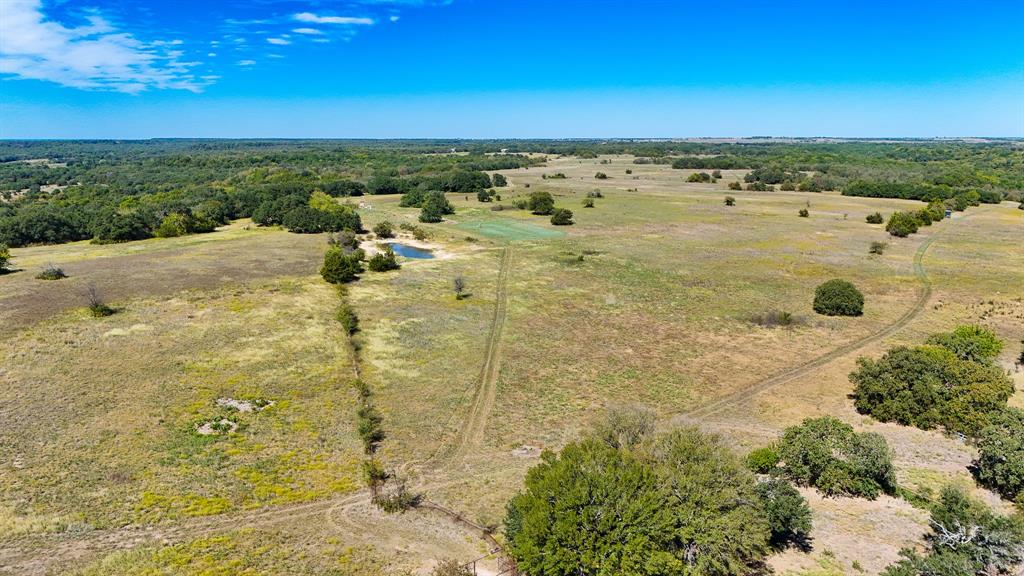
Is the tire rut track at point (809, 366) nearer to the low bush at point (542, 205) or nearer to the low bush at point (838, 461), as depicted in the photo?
the low bush at point (838, 461)

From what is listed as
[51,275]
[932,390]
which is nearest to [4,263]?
[51,275]

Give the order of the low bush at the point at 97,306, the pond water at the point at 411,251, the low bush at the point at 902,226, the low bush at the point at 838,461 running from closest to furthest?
the low bush at the point at 838,461, the low bush at the point at 97,306, the pond water at the point at 411,251, the low bush at the point at 902,226

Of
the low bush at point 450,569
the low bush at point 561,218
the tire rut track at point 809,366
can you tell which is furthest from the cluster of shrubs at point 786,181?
the low bush at point 450,569

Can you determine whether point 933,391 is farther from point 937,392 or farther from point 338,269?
point 338,269

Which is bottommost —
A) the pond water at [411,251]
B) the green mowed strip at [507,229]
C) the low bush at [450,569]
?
the low bush at [450,569]

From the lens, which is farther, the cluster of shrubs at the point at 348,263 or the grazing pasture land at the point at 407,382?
the cluster of shrubs at the point at 348,263
